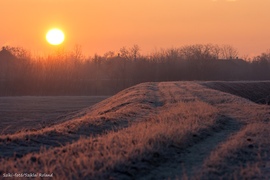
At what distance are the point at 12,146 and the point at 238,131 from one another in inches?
269

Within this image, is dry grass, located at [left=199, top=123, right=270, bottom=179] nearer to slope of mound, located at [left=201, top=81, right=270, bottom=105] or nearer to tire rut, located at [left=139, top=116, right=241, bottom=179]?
tire rut, located at [left=139, top=116, right=241, bottom=179]

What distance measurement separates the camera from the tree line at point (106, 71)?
302ft

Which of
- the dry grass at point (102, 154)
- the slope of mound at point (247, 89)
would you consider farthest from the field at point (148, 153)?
the slope of mound at point (247, 89)

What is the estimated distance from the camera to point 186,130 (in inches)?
522

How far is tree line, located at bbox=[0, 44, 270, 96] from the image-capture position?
92062 millimetres

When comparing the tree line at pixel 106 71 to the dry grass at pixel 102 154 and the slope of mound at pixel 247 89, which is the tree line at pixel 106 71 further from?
the dry grass at pixel 102 154

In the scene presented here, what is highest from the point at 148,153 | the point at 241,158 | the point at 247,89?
the point at 247,89

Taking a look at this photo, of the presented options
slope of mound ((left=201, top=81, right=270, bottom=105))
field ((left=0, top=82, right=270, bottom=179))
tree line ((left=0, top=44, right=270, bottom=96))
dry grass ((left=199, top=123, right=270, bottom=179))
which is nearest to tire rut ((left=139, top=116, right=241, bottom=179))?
field ((left=0, top=82, right=270, bottom=179))

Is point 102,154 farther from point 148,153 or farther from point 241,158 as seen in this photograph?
point 241,158

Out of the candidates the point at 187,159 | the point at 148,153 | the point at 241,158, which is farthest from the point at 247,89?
the point at 148,153

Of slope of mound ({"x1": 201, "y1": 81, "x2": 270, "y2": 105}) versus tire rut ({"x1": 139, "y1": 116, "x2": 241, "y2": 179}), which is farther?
slope of mound ({"x1": 201, "y1": 81, "x2": 270, "y2": 105})

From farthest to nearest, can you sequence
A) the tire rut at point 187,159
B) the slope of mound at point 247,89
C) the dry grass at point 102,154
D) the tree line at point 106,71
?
the tree line at point 106,71, the slope of mound at point 247,89, the tire rut at point 187,159, the dry grass at point 102,154

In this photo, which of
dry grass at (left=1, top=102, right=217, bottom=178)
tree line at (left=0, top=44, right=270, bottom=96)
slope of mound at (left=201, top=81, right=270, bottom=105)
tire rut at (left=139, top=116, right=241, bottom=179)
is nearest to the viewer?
dry grass at (left=1, top=102, right=217, bottom=178)

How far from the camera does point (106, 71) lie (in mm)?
117812
